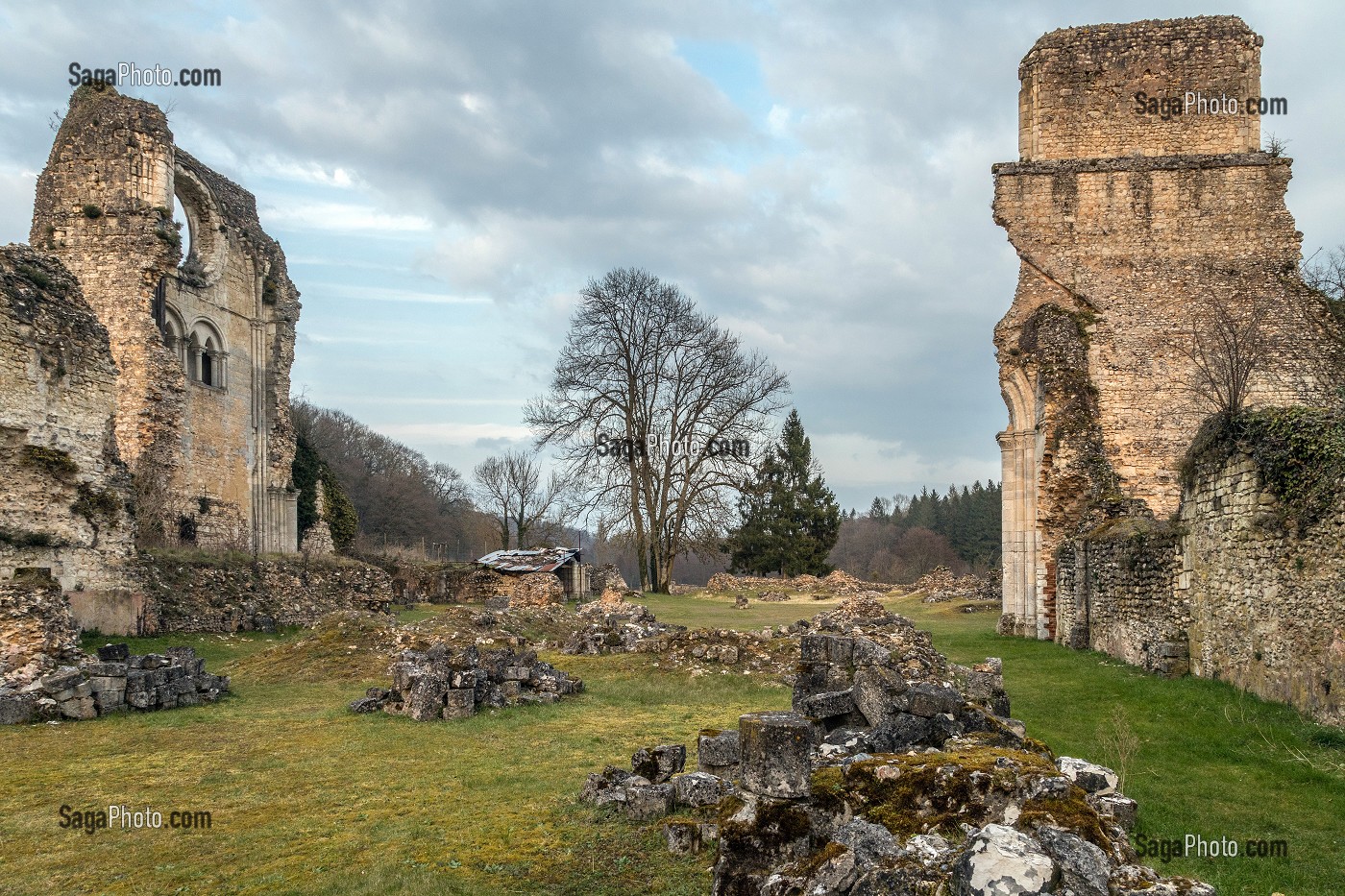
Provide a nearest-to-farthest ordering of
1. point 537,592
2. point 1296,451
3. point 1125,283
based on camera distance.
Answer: point 1296,451, point 1125,283, point 537,592

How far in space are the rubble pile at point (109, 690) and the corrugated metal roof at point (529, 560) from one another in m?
19.7

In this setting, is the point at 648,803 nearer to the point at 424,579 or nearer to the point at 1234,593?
the point at 1234,593

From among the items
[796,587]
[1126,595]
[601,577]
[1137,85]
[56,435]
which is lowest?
[796,587]

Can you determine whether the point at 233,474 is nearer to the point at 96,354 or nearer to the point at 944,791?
Result: the point at 96,354

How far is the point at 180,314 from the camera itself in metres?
24.8

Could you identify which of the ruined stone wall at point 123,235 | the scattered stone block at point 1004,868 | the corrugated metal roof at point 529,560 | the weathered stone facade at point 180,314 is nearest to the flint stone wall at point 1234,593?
the scattered stone block at point 1004,868

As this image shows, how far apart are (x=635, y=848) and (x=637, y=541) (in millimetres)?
28786

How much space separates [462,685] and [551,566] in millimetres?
21258

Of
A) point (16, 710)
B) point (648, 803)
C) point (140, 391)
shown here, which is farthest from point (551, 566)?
point (648, 803)

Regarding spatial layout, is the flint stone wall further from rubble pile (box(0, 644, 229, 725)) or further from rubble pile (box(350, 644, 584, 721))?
rubble pile (box(0, 644, 229, 725))

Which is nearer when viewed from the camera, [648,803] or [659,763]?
[648,803]

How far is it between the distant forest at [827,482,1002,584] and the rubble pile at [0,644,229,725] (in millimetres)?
39148

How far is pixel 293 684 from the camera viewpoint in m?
12.4

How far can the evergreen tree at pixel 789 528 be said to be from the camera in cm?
4691
